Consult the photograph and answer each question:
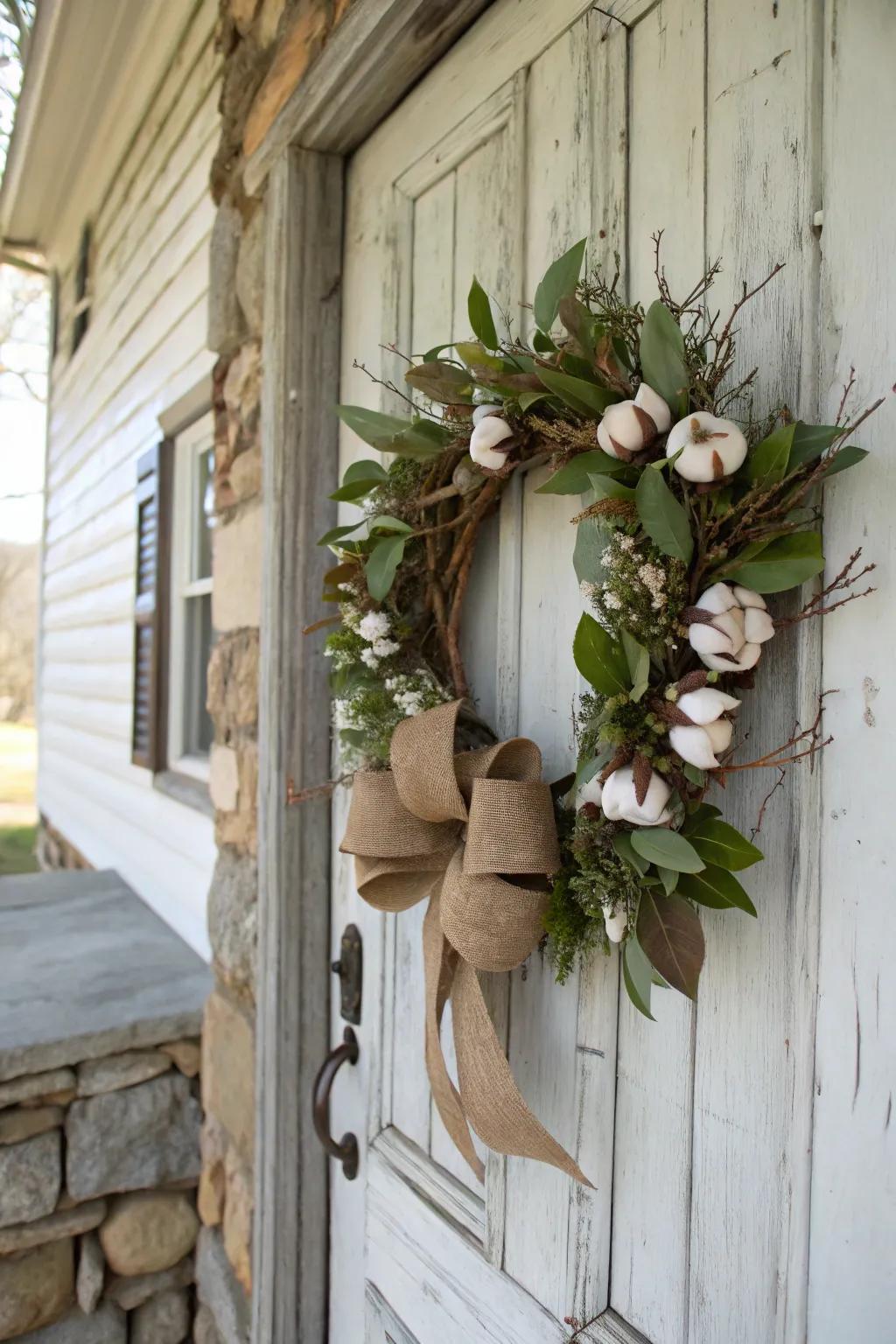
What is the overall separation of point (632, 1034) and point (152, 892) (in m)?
2.41

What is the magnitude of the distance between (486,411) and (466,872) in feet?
1.66

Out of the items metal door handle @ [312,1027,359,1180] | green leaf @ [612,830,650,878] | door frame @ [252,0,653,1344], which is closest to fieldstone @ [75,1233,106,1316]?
door frame @ [252,0,653,1344]

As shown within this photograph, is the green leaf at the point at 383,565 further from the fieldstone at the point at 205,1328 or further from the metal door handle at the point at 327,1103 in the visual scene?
the fieldstone at the point at 205,1328

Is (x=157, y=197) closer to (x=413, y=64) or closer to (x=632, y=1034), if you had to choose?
(x=413, y=64)

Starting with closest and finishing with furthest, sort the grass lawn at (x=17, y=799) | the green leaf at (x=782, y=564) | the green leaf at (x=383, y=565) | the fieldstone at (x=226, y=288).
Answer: the green leaf at (x=782, y=564), the green leaf at (x=383, y=565), the fieldstone at (x=226, y=288), the grass lawn at (x=17, y=799)

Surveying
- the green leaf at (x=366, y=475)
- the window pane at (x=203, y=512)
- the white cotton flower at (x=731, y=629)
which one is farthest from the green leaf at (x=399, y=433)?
the window pane at (x=203, y=512)

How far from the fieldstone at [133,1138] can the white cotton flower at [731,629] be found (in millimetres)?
1789

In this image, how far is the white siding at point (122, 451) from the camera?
2.67 metres

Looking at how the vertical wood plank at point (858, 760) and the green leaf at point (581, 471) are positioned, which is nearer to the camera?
the vertical wood plank at point (858, 760)

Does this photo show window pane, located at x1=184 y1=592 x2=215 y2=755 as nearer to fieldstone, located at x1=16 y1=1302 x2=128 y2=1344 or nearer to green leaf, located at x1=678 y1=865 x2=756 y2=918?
fieldstone, located at x1=16 y1=1302 x2=128 y2=1344

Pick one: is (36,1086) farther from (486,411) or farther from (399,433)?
(486,411)

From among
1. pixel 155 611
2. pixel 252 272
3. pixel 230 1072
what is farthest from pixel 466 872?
pixel 155 611

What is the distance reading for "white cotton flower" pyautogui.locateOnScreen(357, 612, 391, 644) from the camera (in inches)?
44.3

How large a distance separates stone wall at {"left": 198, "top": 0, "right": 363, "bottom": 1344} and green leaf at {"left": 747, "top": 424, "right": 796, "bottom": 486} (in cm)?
116
